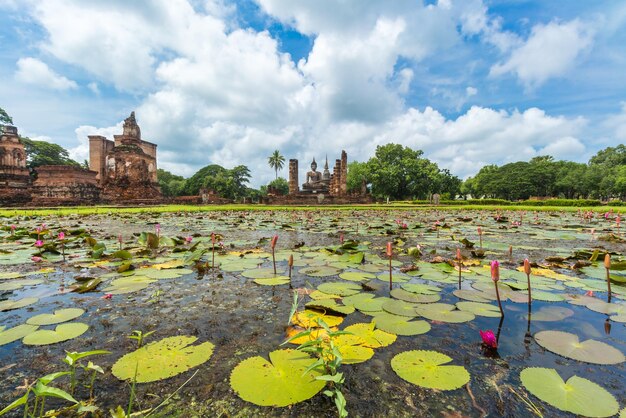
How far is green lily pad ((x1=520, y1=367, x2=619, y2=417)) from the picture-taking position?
101 cm

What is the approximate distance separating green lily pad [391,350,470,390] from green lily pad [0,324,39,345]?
1.85 meters

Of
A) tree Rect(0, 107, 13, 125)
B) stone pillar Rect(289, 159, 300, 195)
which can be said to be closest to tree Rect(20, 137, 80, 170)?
tree Rect(0, 107, 13, 125)

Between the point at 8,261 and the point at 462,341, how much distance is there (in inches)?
173

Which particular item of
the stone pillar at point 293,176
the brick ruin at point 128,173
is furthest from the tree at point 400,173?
the brick ruin at point 128,173

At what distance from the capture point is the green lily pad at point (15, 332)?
1490mm

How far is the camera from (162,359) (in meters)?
1.32

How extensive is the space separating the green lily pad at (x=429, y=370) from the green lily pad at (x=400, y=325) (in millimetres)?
222

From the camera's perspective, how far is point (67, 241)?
4461 mm

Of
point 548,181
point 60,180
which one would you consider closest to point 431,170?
point 548,181

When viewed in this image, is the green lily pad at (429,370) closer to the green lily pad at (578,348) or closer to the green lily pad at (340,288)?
the green lily pad at (578,348)

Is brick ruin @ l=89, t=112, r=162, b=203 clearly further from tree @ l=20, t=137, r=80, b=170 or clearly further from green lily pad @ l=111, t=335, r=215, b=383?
green lily pad @ l=111, t=335, r=215, b=383

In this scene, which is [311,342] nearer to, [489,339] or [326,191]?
[489,339]

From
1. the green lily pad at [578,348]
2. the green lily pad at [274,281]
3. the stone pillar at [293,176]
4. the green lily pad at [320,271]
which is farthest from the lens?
the stone pillar at [293,176]

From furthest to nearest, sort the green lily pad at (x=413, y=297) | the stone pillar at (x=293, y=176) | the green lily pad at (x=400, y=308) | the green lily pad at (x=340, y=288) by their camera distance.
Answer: the stone pillar at (x=293, y=176)
the green lily pad at (x=340, y=288)
the green lily pad at (x=413, y=297)
the green lily pad at (x=400, y=308)
